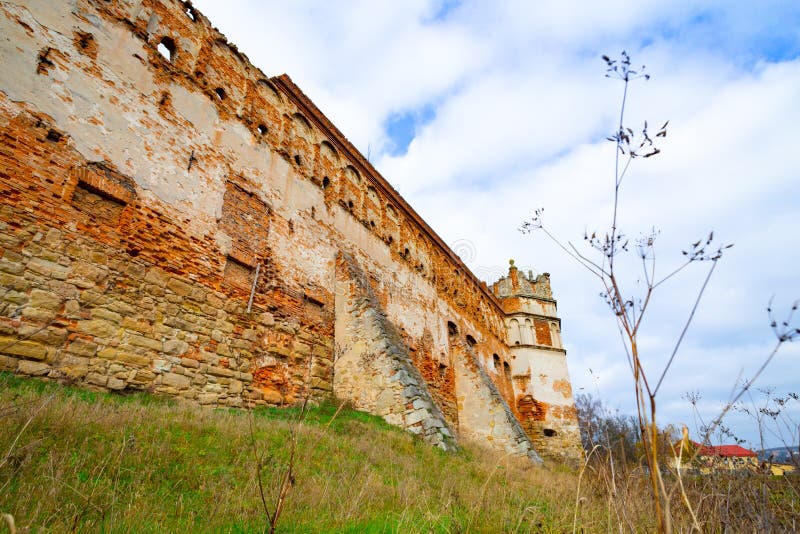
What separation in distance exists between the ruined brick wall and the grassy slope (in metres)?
0.99

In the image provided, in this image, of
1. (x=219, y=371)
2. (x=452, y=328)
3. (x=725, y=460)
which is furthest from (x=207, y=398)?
(x=452, y=328)

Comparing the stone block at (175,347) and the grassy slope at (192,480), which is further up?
the stone block at (175,347)

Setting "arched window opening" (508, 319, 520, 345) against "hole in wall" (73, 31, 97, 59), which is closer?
"hole in wall" (73, 31, 97, 59)

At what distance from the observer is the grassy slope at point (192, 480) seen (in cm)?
274

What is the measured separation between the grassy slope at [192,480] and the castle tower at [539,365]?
15112 millimetres

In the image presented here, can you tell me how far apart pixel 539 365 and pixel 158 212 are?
19.2 meters

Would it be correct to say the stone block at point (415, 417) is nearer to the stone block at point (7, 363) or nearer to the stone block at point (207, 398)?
the stone block at point (207, 398)

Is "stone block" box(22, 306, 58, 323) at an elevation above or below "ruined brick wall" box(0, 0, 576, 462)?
below

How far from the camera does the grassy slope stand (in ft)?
8.98

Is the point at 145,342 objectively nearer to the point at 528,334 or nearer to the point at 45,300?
the point at 45,300

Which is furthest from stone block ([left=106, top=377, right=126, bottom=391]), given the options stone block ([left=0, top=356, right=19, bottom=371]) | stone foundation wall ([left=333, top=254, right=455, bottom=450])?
stone foundation wall ([left=333, top=254, right=455, bottom=450])

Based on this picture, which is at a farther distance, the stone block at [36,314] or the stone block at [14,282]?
the stone block at [36,314]

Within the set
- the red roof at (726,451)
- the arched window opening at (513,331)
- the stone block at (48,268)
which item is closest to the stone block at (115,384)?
the stone block at (48,268)

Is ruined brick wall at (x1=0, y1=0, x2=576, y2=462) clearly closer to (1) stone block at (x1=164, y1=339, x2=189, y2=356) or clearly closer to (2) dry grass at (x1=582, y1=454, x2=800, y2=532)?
(1) stone block at (x1=164, y1=339, x2=189, y2=356)
